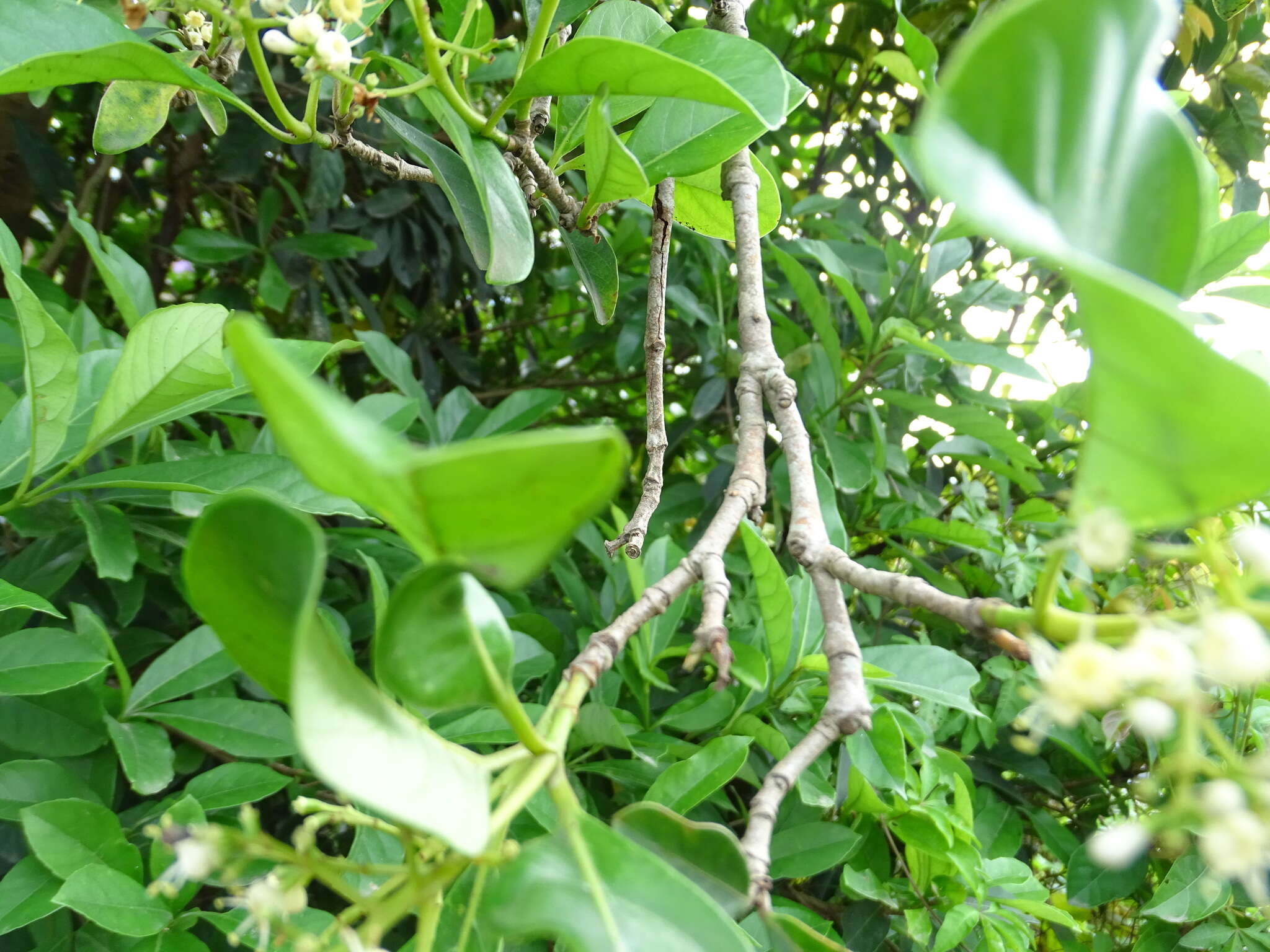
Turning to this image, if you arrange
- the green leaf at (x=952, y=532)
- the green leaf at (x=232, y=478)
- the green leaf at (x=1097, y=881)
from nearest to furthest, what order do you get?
the green leaf at (x=232, y=478), the green leaf at (x=1097, y=881), the green leaf at (x=952, y=532)

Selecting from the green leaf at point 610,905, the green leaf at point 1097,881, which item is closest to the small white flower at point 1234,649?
the green leaf at point 610,905

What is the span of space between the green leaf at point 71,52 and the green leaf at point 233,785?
0.51 meters

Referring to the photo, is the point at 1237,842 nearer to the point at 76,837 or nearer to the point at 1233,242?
the point at 76,837

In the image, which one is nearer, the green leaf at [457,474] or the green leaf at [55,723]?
the green leaf at [457,474]

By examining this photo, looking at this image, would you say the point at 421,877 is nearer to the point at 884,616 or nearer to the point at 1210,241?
the point at 1210,241

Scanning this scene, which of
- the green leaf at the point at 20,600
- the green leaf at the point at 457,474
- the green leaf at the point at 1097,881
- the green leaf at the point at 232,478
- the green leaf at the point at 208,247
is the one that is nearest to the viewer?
the green leaf at the point at 457,474

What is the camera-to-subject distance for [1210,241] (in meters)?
0.80

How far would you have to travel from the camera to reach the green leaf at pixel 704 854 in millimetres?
294

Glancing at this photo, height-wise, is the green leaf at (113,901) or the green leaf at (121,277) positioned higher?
the green leaf at (121,277)

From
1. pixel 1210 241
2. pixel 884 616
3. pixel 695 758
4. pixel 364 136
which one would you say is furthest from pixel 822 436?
pixel 364 136

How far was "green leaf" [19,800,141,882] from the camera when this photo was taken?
1.81 feet

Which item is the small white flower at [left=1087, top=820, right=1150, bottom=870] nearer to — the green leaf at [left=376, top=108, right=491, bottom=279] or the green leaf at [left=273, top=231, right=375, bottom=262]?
the green leaf at [left=376, top=108, right=491, bottom=279]

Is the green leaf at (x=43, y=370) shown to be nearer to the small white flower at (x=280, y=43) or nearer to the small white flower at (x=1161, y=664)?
the small white flower at (x=280, y=43)

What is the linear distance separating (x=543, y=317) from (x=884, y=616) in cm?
93
